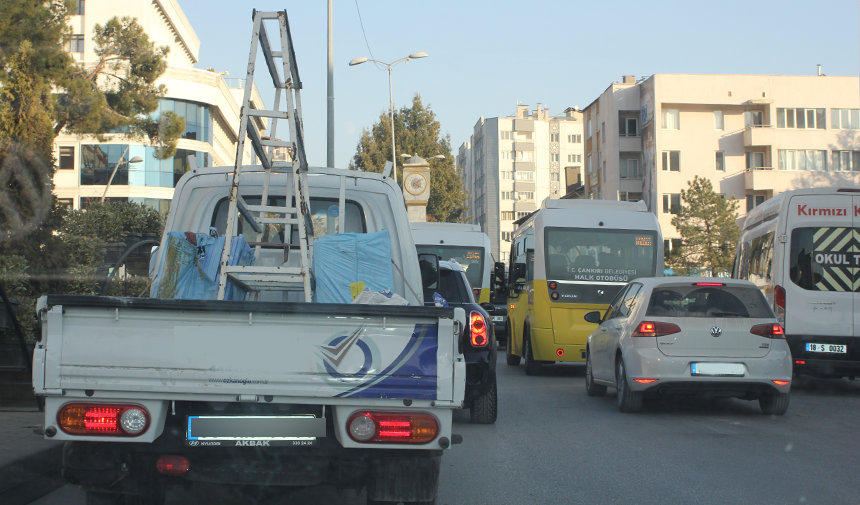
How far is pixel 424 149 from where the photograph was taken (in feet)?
180

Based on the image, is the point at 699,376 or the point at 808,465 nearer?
the point at 808,465

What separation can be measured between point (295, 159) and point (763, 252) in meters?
10.5

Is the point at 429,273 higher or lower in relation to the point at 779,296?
higher

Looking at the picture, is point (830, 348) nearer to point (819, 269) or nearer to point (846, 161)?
point (819, 269)

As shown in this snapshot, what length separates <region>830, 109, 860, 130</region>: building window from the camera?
59719 millimetres

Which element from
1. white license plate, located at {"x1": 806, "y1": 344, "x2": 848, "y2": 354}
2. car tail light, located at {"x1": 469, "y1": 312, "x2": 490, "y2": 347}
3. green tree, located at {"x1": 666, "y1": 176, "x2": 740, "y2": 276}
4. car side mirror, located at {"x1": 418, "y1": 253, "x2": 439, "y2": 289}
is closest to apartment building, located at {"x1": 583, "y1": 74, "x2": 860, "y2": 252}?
green tree, located at {"x1": 666, "y1": 176, "x2": 740, "y2": 276}

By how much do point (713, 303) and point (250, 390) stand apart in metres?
6.70

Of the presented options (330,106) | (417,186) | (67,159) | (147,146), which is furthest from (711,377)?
(67,159)

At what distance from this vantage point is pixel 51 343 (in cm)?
377

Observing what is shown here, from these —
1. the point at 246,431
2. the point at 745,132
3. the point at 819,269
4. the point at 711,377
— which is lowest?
the point at 711,377

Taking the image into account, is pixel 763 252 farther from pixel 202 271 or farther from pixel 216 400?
pixel 216 400

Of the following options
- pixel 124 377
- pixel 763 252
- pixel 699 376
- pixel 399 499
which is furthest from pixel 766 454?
pixel 763 252

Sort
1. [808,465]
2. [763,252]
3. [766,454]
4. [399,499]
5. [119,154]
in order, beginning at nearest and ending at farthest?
[399,499]
[808,465]
[766,454]
[763,252]
[119,154]

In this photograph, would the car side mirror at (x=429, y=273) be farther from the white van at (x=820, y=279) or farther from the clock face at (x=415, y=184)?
the clock face at (x=415, y=184)
